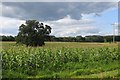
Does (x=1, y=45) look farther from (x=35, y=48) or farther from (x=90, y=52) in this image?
(x=90, y=52)

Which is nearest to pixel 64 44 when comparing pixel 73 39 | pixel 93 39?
pixel 73 39

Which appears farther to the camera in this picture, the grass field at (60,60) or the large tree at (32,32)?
the large tree at (32,32)

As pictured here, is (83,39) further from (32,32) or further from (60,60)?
(32,32)

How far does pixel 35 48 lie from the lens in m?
11.1

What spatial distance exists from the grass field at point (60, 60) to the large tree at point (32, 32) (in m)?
0.31

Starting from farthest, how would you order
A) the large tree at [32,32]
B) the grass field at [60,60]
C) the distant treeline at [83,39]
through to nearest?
the distant treeline at [83,39] → the large tree at [32,32] → the grass field at [60,60]

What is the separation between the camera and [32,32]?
10.5 m

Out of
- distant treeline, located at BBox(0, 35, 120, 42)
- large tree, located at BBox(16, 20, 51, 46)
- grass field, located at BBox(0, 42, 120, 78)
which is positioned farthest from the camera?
distant treeline, located at BBox(0, 35, 120, 42)

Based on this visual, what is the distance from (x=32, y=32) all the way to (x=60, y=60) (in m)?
1.62

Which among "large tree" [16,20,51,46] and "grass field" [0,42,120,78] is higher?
"large tree" [16,20,51,46]

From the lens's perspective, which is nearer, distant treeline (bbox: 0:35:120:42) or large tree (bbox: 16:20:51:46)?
large tree (bbox: 16:20:51:46)

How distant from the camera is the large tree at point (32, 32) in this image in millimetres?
10500

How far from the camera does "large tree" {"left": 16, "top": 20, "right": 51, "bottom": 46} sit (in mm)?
10500

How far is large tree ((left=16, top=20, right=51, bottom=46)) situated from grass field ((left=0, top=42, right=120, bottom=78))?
0.31 meters
